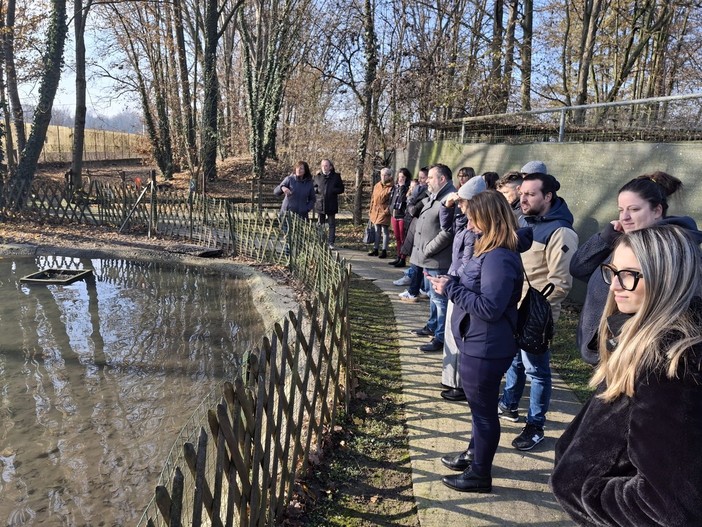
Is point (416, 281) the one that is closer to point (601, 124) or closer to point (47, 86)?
point (601, 124)

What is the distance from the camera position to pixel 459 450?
11.6 ft

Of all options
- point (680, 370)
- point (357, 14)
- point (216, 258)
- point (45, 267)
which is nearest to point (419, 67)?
point (357, 14)

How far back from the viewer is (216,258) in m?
10.3

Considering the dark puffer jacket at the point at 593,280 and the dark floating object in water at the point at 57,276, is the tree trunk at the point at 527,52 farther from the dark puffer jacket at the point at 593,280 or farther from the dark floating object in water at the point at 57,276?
the dark puffer jacket at the point at 593,280

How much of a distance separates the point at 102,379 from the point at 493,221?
4.22m

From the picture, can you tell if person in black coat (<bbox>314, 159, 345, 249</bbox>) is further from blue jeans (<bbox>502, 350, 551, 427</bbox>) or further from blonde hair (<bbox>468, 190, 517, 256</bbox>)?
blonde hair (<bbox>468, 190, 517, 256</bbox>)

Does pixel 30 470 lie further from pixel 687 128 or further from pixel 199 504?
pixel 687 128

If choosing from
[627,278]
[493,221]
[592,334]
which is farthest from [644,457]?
[493,221]

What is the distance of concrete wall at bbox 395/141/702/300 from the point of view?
5578 mm

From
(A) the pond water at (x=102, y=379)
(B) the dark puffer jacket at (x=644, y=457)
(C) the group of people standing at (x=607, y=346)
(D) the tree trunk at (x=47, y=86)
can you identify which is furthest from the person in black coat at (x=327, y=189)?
(D) the tree trunk at (x=47, y=86)

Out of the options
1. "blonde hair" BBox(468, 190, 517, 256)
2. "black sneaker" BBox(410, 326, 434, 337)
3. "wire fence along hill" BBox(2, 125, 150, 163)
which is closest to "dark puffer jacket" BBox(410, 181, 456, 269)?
"black sneaker" BBox(410, 326, 434, 337)

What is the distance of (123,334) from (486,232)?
5.10 m

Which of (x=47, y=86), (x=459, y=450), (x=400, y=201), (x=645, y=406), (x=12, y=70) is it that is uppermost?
(x=12, y=70)

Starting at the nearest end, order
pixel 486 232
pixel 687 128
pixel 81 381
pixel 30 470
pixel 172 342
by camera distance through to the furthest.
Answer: pixel 486 232
pixel 30 470
pixel 81 381
pixel 172 342
pixel 687 128
